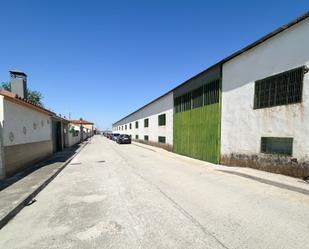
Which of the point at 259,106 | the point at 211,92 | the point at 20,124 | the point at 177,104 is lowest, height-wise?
the point at 20,124

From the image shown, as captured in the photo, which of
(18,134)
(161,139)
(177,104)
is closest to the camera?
(18,134)

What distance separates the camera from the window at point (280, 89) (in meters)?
7.54

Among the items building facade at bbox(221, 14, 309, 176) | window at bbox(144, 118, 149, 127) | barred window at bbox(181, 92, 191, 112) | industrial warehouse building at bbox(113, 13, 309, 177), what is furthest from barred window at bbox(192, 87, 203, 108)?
window at bbox(144, 118, 149, 127)

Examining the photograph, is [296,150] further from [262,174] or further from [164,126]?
[164,126]

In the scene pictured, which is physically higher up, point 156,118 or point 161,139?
point 156,118

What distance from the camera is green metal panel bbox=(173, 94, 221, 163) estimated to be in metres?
12.4

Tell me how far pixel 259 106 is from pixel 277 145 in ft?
6.38

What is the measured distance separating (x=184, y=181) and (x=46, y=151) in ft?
37.9

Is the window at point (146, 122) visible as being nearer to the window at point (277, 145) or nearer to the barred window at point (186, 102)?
the barred window at point (186, 102)

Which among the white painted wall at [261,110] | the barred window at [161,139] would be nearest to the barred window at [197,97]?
the white painted wall at [261,110]

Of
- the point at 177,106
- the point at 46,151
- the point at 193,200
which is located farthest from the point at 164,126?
the point at 193,200

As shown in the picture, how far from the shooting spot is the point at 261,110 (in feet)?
30.0

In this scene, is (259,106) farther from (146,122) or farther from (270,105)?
(146,122)

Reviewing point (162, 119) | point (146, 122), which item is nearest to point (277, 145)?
point (162, 119)
